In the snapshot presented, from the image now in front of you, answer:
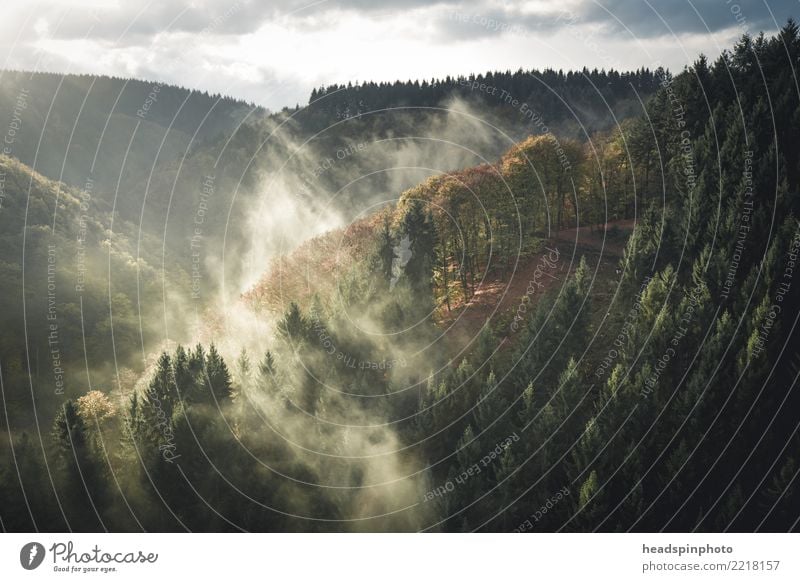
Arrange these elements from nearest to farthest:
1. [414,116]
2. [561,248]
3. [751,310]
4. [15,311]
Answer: [751,310] → [561,248] → [15,311] → [414,116]

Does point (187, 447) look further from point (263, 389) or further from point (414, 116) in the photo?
point (414, 116)

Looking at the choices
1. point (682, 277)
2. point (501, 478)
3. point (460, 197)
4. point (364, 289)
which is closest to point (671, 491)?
point (501, 478)
